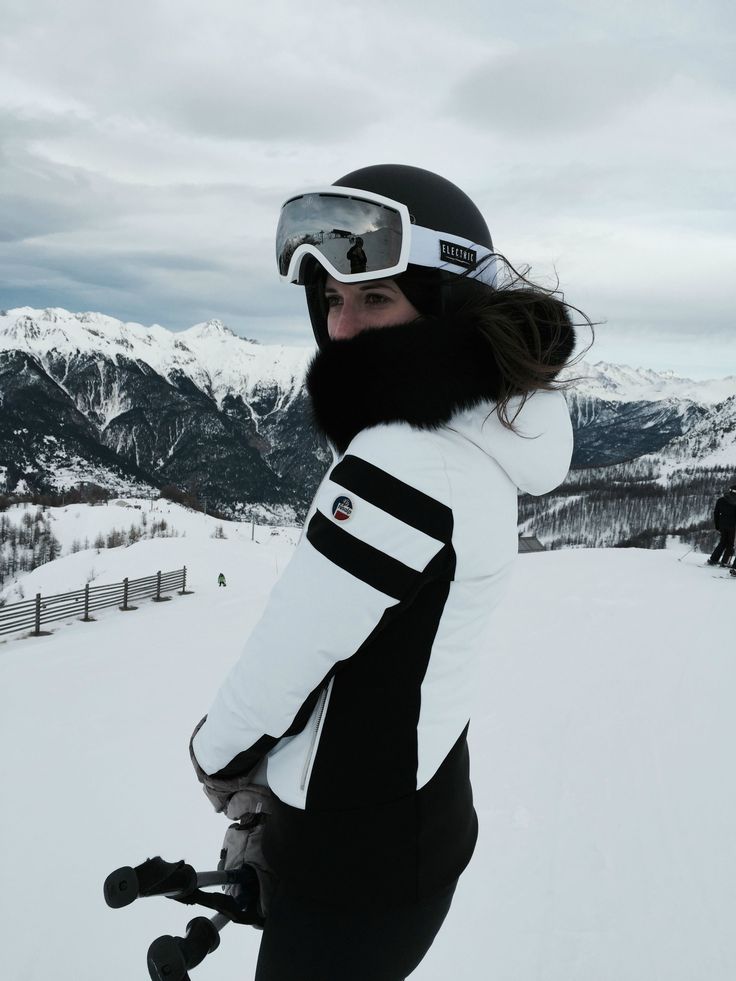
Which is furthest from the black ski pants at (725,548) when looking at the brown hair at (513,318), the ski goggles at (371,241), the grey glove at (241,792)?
the grey glove at (241,792)

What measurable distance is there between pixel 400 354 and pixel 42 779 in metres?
4.86

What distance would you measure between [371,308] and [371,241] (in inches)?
6.8

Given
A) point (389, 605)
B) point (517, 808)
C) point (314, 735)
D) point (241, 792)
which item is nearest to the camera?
point (389, 605)

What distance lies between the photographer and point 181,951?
132 cm

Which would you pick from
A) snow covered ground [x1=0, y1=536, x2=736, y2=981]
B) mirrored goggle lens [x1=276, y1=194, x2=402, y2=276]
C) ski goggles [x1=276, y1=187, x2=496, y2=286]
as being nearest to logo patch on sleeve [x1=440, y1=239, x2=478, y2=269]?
ski goggles [x1=276, y1=187, x2=496, y2=286]

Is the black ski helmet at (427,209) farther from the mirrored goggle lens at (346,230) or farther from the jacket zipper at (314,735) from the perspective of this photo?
the jacket zipper at (314,735)

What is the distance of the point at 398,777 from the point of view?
1.33 metres

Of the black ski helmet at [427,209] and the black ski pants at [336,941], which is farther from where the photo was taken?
the black ski helmet at [427,209]

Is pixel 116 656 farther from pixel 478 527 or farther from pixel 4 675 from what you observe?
pixel 478 527

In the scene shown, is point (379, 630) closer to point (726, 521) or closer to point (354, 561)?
point (354, 561)

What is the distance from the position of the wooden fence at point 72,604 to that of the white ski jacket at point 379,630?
12.5 m

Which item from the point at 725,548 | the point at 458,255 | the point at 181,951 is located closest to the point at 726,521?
the point at 725,548

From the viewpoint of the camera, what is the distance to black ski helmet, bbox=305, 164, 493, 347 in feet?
4.96

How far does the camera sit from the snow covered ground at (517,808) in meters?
2.79
